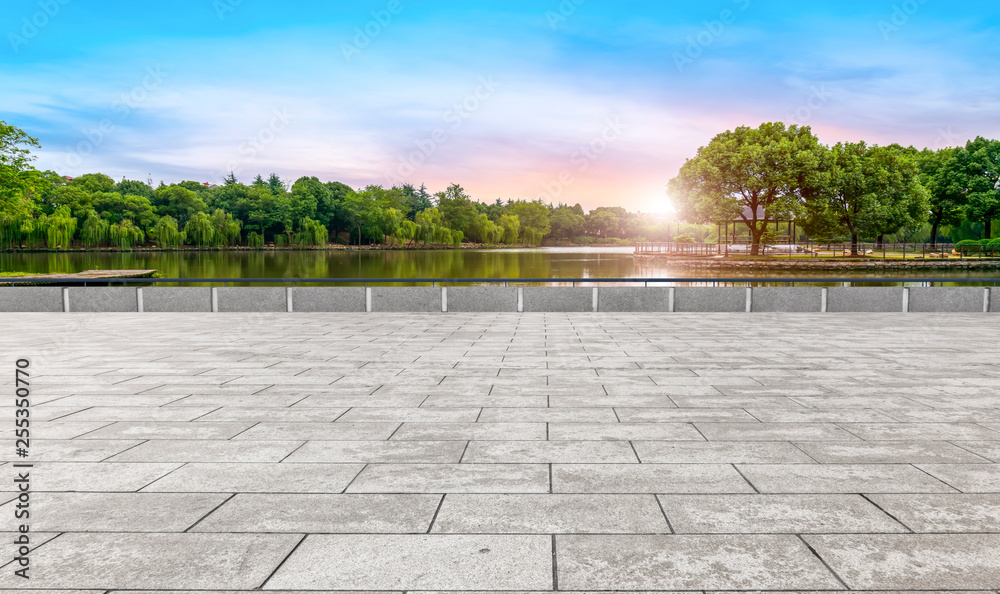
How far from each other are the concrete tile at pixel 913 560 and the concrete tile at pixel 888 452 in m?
1.39

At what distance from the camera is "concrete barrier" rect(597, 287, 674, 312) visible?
1820 cm

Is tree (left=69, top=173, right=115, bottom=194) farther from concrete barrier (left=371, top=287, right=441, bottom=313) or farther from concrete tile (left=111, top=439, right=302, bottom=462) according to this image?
concrete tile (left=111, top=439, right=302, bottom=462)

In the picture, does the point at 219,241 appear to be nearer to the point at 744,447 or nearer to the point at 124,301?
the point at 124,301

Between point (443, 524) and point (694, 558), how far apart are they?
1526mm

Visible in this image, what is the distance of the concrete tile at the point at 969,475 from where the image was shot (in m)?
4.41

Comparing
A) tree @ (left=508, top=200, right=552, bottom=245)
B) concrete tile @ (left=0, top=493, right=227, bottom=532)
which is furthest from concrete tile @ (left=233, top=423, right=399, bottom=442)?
tree @ (left=508, top=200, right=552, bottom=245)

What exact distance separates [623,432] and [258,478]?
3288 millimetres

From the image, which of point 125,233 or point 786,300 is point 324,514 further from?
point 125,233

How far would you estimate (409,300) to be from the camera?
18.3 metres

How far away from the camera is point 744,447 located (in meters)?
5.36

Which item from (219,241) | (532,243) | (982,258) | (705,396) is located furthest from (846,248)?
(532,243)

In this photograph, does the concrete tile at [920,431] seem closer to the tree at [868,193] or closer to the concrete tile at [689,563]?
the concrete tile at [689,563]

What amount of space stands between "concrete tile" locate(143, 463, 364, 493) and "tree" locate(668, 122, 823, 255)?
2268 inches

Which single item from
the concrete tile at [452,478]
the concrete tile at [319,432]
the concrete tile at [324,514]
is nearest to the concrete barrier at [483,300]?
the concrete tile at [319,432]
